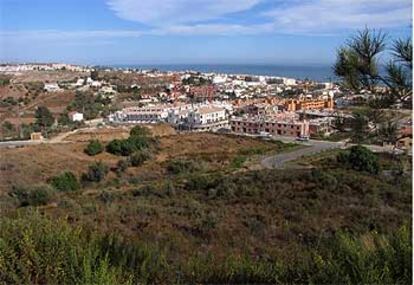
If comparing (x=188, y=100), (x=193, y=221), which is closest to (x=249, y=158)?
(x=193, y=221)

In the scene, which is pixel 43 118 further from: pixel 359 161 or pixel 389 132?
pixel 389 132

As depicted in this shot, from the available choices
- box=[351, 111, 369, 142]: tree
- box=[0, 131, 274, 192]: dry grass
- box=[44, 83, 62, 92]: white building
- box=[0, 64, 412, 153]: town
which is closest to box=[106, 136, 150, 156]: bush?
box=[0, 131, 274, 192]: dry grass

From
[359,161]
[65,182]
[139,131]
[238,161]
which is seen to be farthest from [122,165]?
[359,161]

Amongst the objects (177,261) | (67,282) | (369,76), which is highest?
(369,76)

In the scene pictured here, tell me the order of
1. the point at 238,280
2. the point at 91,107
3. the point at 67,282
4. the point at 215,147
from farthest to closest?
1. the point at 91,107
2. the point at 215,147
3. the point at 238,280
4. the point at 67,282

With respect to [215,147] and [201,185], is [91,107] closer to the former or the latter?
[215,147]

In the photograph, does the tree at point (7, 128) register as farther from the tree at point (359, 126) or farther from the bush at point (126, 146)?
the tree at point (359, 126)

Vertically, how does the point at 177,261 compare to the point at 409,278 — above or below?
below
